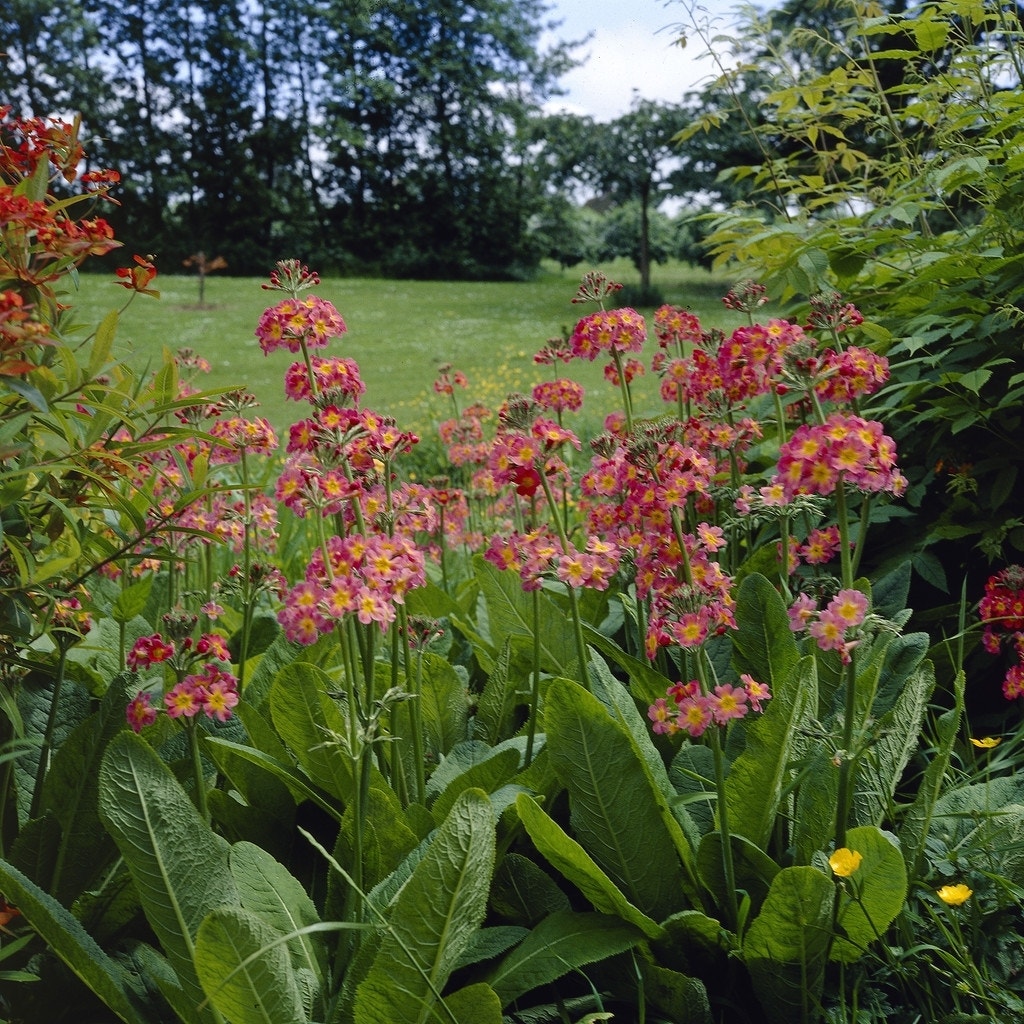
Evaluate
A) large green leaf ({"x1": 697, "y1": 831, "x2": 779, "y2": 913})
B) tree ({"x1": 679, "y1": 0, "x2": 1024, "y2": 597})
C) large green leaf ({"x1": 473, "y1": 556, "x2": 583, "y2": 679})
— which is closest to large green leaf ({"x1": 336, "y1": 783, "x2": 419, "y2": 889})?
large green leaf ({"x1": 697, "y1": 831, "x2": 779, "y2": 913})

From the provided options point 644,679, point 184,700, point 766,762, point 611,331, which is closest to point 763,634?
point 644,679

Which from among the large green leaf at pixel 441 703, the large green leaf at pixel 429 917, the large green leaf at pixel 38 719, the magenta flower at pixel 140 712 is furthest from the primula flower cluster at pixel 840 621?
the large green leaf at pixel 38 719

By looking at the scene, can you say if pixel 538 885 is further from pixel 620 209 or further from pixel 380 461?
pixel 620 209

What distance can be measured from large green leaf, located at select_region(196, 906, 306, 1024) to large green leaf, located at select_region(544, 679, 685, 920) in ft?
1.55

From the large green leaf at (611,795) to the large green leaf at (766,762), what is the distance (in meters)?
0.13

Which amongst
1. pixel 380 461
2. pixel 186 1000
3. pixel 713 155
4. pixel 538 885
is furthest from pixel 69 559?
pixel 713 155

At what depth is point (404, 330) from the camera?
1423 centimetres

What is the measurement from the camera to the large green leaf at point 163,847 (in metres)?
1.27

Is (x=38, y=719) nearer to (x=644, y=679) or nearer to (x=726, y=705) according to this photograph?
(x=644, y=679)

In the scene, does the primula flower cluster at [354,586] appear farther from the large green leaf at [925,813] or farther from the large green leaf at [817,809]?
the large green leaf at [925,813]

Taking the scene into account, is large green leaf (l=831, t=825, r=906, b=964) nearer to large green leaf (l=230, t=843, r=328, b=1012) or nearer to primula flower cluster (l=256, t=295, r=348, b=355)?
large green leaf (l=230, t=843, r=328, b=1012)

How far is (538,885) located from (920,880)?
62 cm

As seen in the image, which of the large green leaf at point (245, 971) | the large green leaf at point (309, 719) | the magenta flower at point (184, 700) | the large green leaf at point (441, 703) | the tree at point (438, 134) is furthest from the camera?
the tree at point (438, 134)

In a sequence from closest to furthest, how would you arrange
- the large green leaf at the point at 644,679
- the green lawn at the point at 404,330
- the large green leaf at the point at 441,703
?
1. the large green leaf at the point at 644,679
2. the large green leaf at the point at 441,703
3. the green lawn at the point at 404,330
